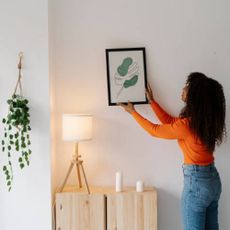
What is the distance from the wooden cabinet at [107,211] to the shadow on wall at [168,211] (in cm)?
24

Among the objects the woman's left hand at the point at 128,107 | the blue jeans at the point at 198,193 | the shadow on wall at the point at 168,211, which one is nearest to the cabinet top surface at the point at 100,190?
the shadow on wall at the point at 168,211

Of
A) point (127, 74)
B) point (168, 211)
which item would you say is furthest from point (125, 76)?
point (168, 211)

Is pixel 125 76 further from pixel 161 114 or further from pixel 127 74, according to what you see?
pixel 161 114

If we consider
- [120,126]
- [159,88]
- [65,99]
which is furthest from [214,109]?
[65,99]

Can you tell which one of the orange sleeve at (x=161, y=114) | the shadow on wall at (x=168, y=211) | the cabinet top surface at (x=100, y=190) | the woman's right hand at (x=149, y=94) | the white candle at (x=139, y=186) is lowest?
the shadow on wall at (x=168, y=211)

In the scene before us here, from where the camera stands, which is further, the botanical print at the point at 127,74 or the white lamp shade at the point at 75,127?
the botanical print at the point at 127,74

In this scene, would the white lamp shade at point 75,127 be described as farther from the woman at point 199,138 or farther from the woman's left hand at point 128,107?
the woman at point 199,138

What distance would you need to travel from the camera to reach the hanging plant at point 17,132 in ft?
6.83

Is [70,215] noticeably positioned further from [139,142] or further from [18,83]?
[18,83]

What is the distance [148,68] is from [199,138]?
75 centimetres

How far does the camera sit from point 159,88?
2.38 meters

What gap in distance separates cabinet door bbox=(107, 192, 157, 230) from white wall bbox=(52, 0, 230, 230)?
241 millimetres

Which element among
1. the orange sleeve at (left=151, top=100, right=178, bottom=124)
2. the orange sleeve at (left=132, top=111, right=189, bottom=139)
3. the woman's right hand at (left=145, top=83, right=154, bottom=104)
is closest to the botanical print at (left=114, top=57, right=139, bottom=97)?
the woman's right hand at (left=145, top=83, right=154, bottom=104)

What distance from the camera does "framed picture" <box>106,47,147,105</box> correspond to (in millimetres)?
2346
